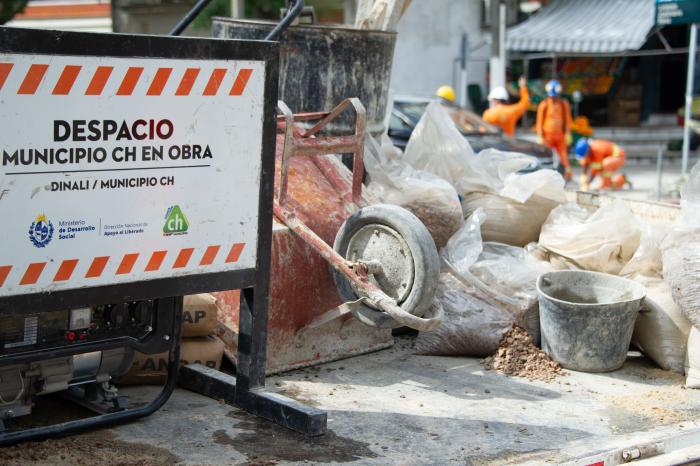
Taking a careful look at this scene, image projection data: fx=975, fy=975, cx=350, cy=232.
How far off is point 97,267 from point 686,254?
3.18 metres

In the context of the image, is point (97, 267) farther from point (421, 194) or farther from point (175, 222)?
point (421, 194)

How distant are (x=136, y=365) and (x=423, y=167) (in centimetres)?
262

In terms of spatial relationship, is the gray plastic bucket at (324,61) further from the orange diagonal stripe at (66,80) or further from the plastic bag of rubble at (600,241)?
the orange diagonal stripe at (66,80)

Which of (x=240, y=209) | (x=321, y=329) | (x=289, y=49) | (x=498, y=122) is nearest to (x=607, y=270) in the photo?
(x=321, y=329)

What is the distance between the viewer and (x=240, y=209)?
158 inches

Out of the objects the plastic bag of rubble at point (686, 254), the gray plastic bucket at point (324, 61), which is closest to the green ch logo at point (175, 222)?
the gray plastic bucket at point (324, 61)

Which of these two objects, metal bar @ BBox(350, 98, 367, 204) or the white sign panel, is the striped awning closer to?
metal bar @ BBox(350, 98, 367, 204)

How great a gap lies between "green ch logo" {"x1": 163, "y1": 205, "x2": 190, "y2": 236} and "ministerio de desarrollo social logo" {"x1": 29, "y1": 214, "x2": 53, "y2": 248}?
1.50 ft

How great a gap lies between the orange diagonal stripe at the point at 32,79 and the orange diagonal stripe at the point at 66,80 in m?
0.06

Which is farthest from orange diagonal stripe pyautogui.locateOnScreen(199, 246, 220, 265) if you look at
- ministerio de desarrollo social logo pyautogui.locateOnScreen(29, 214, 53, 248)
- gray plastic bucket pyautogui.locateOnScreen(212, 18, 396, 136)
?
gray plastic bucket pyautogui.locateOnScreen(212, 18, 396, 136)

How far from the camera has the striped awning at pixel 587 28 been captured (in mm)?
18141

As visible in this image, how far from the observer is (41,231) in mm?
3502

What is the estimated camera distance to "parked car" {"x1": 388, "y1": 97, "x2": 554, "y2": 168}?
10703mm

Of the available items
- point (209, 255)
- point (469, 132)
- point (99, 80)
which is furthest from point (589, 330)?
point (469, 132)
